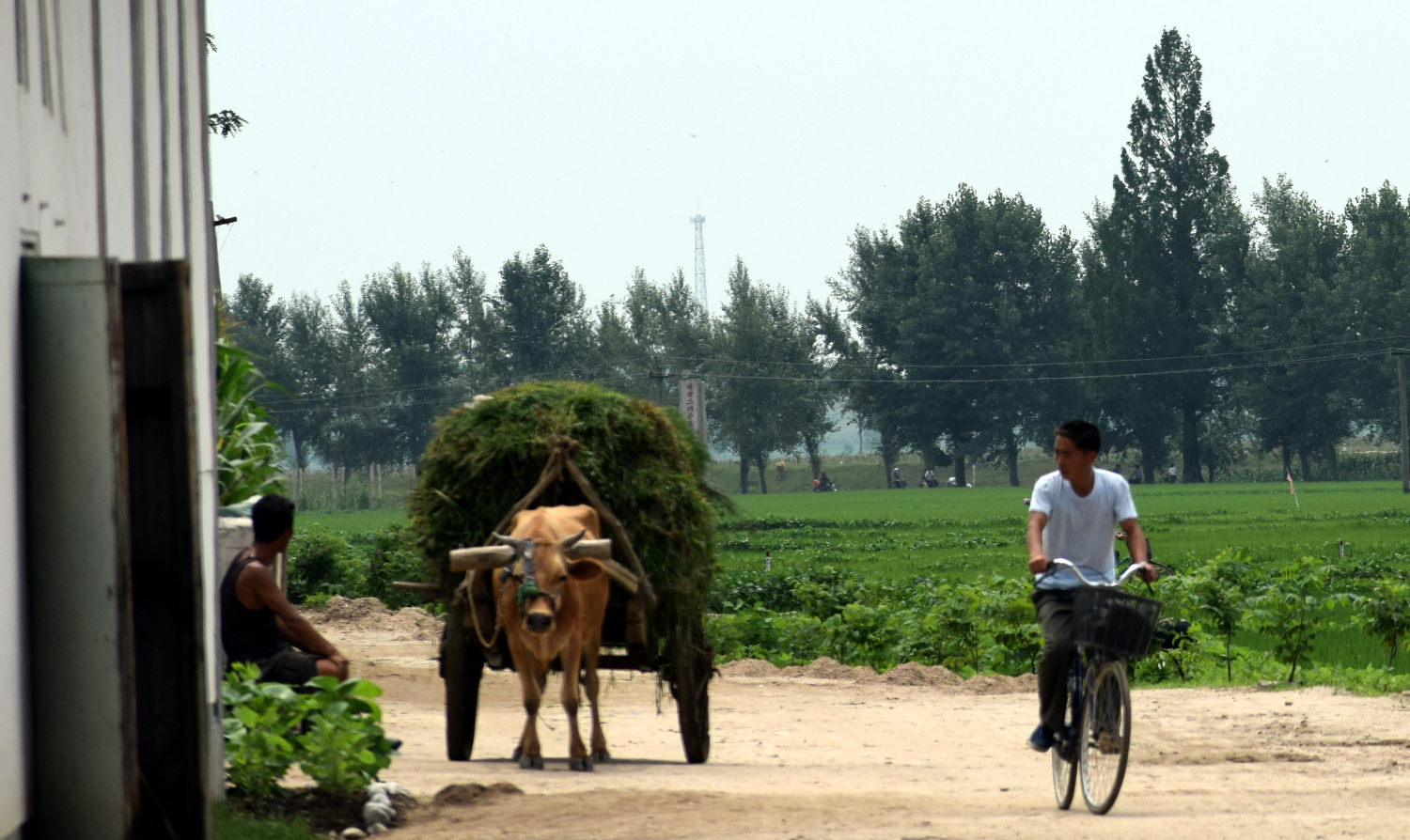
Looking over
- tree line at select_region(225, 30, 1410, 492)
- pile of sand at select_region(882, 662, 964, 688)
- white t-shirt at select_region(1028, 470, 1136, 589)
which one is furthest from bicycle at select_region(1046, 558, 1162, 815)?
tree line at select_region(225, 30, 1410, 492)

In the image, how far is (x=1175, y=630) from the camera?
15.8m

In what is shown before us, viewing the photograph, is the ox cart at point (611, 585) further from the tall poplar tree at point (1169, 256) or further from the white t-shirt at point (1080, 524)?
the tall poplar tree at point (1169, 256)

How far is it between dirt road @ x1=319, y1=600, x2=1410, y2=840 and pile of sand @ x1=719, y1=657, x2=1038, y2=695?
0.04m

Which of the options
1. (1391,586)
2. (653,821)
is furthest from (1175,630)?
(653,821)

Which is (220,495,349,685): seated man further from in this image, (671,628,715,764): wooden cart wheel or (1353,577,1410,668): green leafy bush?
(1353,577,1410,668): green leafy bush

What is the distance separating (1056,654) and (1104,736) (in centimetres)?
48

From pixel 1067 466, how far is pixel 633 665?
3.61 metres

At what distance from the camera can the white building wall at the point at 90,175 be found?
5.67m

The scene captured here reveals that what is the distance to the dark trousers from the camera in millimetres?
8180

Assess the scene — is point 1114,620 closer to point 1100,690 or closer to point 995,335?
point 1100,690

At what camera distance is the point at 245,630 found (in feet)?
28.3

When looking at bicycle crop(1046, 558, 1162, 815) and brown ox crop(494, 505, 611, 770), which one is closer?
bicycle crop(1046, 558, 1162, 815)

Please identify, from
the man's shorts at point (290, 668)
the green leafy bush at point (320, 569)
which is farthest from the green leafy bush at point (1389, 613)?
the green leafy bush at point (320, 569)

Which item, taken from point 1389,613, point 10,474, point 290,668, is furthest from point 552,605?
point 1389,613
